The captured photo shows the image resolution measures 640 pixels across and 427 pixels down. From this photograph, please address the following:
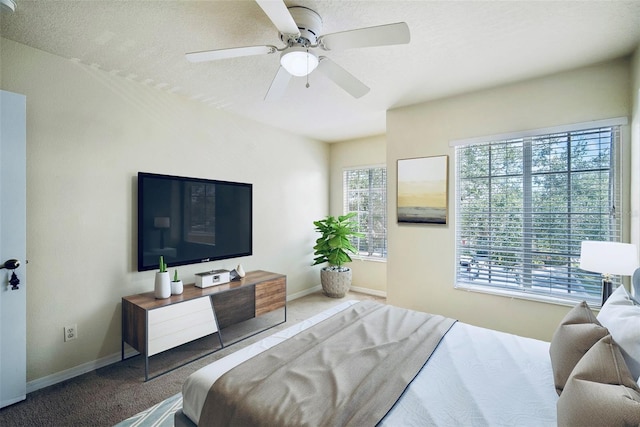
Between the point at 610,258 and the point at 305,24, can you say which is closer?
the point at 305,24

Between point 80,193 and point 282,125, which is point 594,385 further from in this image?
point 282,125

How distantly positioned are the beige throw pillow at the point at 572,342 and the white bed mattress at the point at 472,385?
0.33 feet

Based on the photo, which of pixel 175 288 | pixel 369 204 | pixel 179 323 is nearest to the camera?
pixel 179 323

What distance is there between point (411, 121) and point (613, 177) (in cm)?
188

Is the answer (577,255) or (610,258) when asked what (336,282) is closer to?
(577,255)

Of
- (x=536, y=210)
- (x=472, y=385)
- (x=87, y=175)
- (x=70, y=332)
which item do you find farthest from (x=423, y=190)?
(x=70, y=332)

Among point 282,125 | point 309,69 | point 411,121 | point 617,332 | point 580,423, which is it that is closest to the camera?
point 580,423

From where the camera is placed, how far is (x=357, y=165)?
16.6 feet

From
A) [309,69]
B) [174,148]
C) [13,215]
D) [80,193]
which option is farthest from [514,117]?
[13,215]

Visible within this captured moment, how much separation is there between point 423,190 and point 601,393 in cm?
262

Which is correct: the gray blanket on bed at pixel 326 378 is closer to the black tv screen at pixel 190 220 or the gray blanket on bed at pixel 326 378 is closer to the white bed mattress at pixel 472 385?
the white bed mattress at pixel 472 385

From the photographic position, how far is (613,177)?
248 centimetres

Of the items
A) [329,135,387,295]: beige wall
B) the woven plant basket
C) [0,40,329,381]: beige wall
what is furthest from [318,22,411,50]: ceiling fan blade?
the woven plant basket

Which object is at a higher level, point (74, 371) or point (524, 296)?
point (524, 296)
